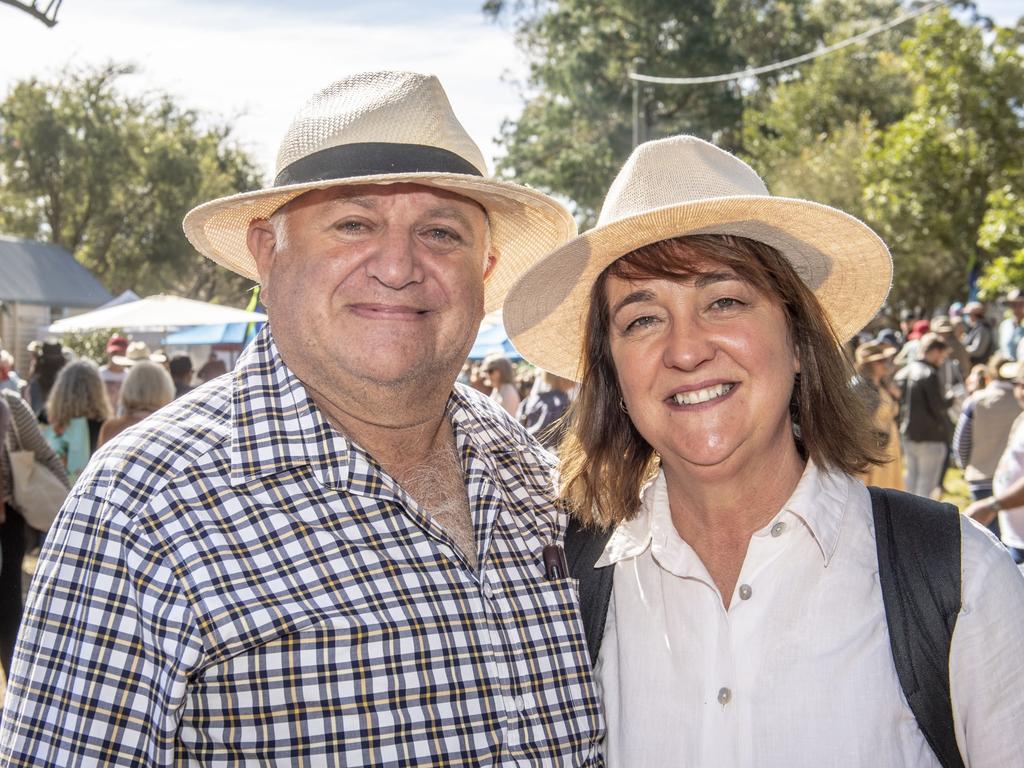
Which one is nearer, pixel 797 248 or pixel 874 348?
pixel 797 248

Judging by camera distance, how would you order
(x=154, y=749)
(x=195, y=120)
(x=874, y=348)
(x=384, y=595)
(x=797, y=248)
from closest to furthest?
(x=154, y=749) < (x=384, y=595) < (x=797, y=248) < (x=874, y=348) < (x=195, y=120)

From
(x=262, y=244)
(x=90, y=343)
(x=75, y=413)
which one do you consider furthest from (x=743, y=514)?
(x=90, y=343)

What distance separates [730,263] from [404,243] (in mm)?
785

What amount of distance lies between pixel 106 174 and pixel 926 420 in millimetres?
32153

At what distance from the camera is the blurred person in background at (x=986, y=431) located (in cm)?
789

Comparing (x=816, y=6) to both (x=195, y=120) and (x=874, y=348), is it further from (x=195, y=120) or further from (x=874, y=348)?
(x=874, y=348)

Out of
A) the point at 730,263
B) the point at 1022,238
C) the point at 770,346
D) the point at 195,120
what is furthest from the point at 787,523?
the point at 195,120

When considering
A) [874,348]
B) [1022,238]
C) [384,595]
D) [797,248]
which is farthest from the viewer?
[1022,238]

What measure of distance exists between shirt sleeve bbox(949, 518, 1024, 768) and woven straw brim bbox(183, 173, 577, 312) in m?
1.41

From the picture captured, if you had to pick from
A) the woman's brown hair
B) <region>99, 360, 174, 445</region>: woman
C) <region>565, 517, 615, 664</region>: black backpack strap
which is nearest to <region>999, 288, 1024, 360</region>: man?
<region>99, 360, 174, 445</region>: woman

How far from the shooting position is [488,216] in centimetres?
289

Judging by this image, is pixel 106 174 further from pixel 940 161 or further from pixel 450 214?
pixel 450 214

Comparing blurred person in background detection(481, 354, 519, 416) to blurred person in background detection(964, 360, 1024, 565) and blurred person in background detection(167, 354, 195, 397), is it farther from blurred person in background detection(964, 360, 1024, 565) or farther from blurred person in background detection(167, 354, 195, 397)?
blurred person in background detection(964, 360, 1024, 565)

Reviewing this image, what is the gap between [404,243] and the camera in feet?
8.02
